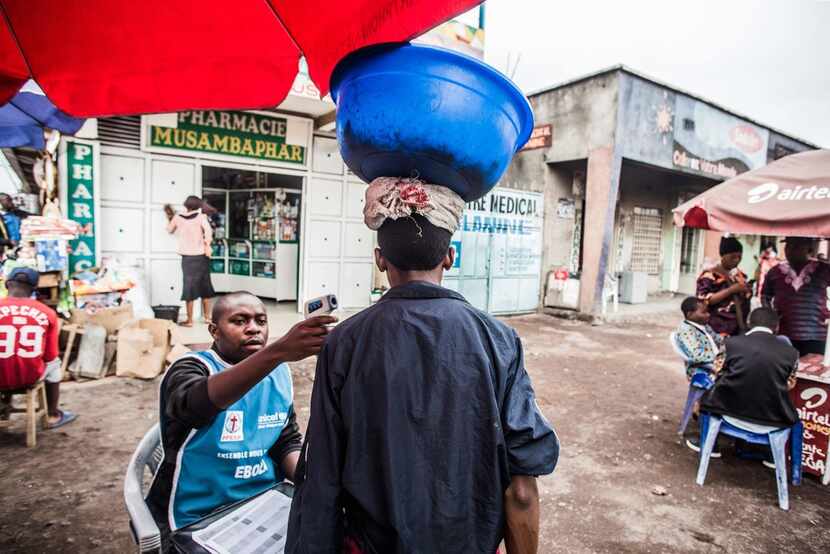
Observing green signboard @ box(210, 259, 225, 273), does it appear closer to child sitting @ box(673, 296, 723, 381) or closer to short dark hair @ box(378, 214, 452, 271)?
child sitting @ box(673, 296, 723, 381)

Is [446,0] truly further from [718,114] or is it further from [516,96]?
[718,114]

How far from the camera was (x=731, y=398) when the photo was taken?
11.5 ft

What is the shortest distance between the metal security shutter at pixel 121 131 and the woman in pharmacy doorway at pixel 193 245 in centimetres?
115

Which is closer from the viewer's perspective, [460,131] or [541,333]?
[460,131]

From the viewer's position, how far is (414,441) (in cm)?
119

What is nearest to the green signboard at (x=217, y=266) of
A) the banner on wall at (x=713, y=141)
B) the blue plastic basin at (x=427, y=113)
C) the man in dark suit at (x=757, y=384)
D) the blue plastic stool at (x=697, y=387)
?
the blue plastic stool at (x=697, y=387)

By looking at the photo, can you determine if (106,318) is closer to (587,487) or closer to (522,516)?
(587,487)

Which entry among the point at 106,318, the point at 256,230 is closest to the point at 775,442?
the point at 106,318

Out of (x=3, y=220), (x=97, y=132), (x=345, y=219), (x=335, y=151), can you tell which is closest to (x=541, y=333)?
(x=345, y=219)

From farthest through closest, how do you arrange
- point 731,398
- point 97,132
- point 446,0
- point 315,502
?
point 97,132 < point 731,398 < point 446,0 < point 315,502

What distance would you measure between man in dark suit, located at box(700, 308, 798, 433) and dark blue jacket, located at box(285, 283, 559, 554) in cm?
300

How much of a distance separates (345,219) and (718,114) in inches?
392

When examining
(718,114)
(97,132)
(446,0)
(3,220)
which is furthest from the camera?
(718,114)

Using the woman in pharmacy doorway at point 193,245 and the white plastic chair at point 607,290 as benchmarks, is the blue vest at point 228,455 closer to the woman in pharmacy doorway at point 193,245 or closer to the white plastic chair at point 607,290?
the woman in pharmacy doorway at point 193,245
